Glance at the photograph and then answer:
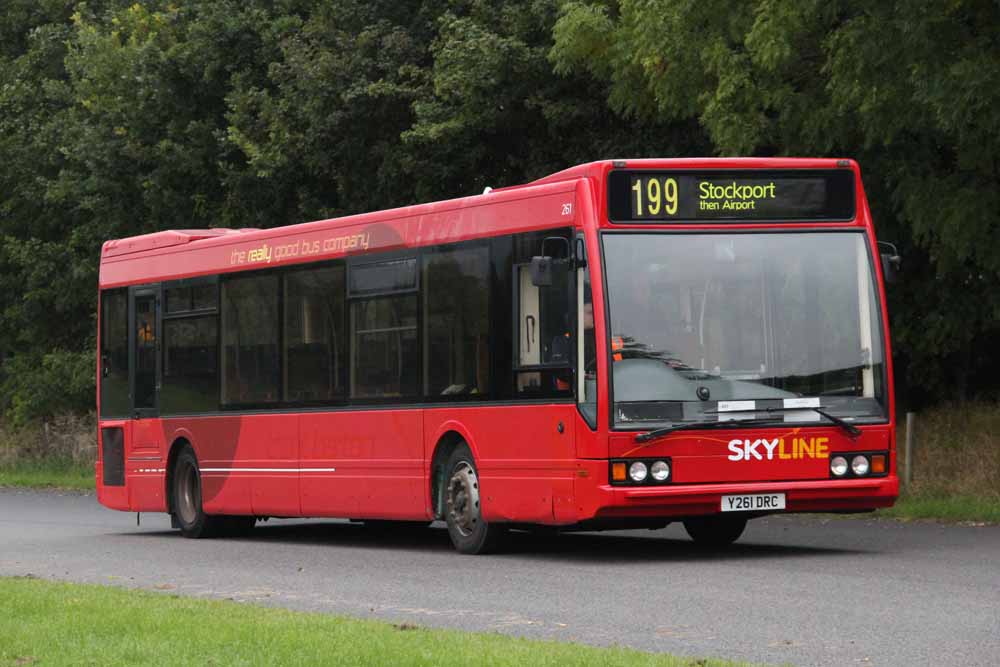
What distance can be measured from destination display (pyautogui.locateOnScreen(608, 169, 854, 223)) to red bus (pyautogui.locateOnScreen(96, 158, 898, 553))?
17 millimetres

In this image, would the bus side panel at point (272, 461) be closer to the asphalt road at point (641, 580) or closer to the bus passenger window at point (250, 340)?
the bus passenger window at point (250, 340)

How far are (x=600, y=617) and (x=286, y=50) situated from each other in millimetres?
22493

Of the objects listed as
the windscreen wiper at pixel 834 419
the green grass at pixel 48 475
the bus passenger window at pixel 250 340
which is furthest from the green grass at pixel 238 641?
the green grass at pixel 48 475

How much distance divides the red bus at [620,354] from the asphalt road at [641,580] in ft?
1.89

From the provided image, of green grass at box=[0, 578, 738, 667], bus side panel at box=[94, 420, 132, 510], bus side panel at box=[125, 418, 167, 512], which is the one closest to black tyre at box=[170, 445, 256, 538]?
bus side panel at box=[125, 418, 167, 512]

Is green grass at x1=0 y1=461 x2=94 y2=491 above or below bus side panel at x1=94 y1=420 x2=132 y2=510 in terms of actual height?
below

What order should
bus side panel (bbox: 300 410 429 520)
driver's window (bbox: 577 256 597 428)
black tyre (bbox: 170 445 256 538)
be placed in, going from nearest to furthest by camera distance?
driver's window (bbox: 577 256 597 428) < bus side panel (bbox: 300 410 429 520) < black tyre (bbox: 170 445 256 538)

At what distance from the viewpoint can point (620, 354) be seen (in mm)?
15453

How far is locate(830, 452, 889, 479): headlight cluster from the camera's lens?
15.9 m

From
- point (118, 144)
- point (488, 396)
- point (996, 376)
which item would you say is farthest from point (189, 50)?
point (488, 396)

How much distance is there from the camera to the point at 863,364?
1602cm

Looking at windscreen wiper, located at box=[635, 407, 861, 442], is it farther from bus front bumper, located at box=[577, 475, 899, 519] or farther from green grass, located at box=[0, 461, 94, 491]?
green grass, located at box=[0, 461, 94, 491]

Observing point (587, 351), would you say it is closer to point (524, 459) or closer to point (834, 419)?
point (524, 459)

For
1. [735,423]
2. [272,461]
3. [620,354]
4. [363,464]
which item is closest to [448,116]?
[272,461]
